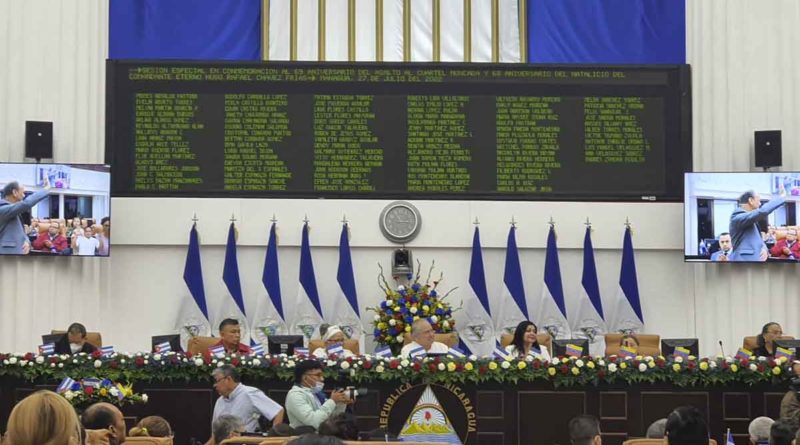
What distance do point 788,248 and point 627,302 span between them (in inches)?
74.5

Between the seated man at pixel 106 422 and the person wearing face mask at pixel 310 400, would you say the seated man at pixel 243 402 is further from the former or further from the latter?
the seated man at pixel 106 422

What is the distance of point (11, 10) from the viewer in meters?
14.1

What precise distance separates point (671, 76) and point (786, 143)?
61.2 inches

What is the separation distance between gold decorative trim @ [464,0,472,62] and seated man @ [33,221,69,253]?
523 cm

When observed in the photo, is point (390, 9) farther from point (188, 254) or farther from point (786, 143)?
point (786, 143)

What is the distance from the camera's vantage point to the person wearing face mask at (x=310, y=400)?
858 centimetres

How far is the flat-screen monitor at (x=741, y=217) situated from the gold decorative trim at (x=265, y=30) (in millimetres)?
5210

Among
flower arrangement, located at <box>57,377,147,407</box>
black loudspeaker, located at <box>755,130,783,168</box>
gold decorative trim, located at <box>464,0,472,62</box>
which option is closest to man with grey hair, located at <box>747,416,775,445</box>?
flower arrangement, located at <box>57,377,147,407</box>

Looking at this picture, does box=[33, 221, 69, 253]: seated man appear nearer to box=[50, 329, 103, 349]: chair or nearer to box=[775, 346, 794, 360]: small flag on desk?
box=[50, 329, 103, 349]: chair

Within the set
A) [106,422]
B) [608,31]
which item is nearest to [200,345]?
[106,422]

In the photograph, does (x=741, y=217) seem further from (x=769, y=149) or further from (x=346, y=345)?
(x=346, y=345)

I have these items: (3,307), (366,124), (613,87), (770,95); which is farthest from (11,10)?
(770,95)

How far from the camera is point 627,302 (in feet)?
46.1

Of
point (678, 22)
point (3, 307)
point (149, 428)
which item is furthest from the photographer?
point (678, 22)
